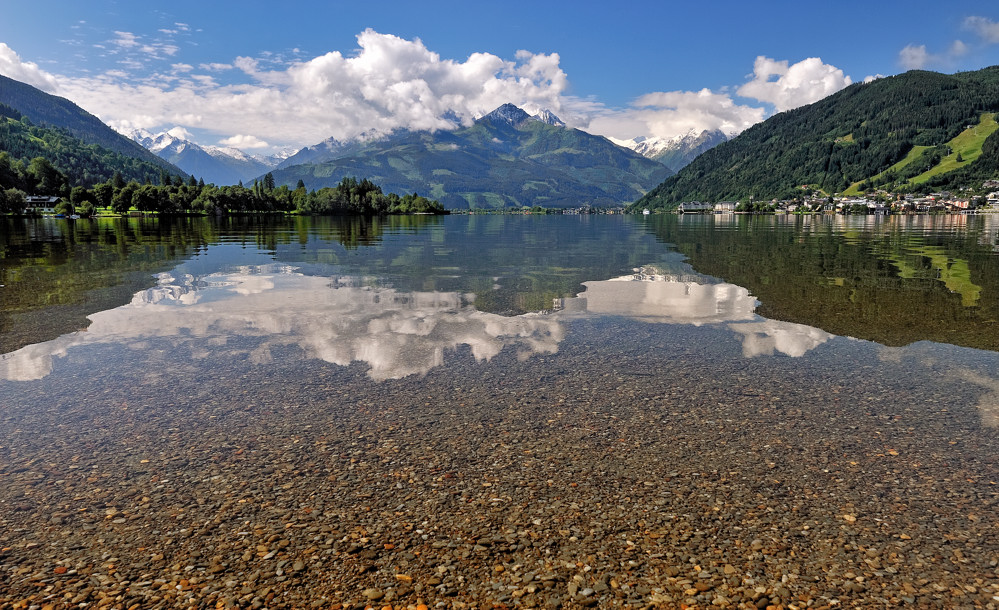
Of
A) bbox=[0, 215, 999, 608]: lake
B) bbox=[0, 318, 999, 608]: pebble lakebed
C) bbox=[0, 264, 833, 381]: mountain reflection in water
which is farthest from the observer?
bbox=[0, 264, 833, 381]: mountain reflection in water

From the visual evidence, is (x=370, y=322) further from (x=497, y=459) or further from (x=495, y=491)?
(x=495, y=491)

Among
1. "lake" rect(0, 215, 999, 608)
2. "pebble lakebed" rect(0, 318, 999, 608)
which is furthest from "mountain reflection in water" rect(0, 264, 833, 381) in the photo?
"pebble lakebed" rect(0, 318, 999, 608)

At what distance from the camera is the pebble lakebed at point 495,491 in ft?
23.9

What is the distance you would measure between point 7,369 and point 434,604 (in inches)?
664

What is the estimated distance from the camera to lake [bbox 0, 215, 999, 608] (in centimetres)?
743

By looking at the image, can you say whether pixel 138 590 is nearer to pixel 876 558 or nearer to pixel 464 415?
pixel 464 415

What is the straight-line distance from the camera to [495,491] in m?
9.49

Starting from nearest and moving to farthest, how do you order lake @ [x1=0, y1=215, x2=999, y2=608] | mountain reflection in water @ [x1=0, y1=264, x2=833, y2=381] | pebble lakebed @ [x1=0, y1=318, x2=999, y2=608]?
pebble lakebed @ [x1=0, y1=318, x2=999, y2=608]
lake @ [x1=0, y1=215, x2=999, y2=608]
mountain reflection in water @ [x1=0, y1=264, x2=833, y2=381]

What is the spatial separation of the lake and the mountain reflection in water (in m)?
0.19

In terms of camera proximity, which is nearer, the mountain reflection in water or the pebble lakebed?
the pebble lakebed

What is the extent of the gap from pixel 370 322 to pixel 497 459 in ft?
42.5

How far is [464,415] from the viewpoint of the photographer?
12.7 metres

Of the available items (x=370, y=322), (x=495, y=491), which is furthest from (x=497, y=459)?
(x=370, y=322)

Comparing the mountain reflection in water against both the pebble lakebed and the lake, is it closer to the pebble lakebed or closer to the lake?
the lake
